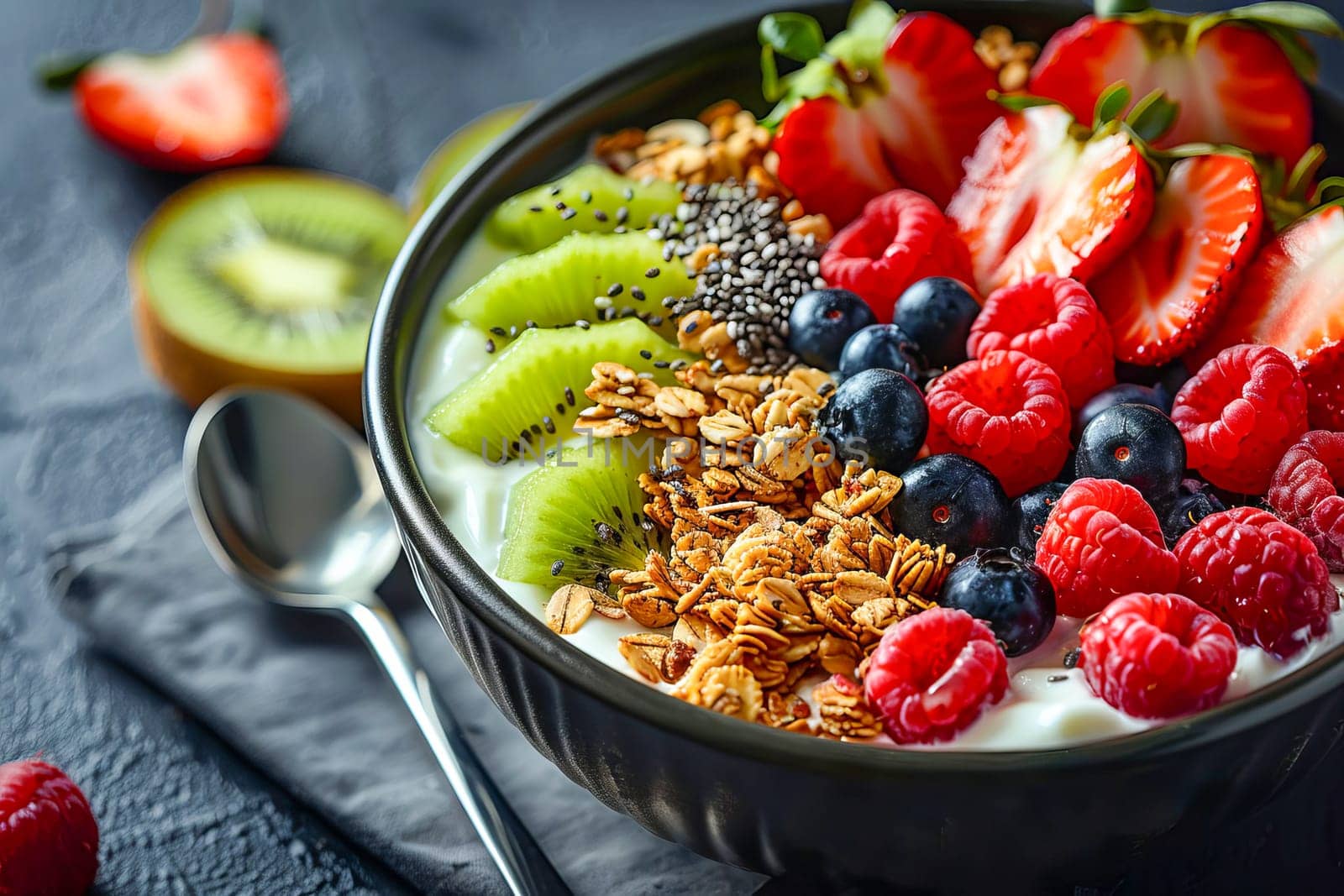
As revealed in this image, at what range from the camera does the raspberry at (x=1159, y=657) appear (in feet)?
3.33

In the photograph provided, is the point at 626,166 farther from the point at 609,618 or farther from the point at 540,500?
the point at 609,618

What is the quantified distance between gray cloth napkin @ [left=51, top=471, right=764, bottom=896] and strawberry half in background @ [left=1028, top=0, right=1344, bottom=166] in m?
0.96

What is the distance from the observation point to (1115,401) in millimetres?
1276

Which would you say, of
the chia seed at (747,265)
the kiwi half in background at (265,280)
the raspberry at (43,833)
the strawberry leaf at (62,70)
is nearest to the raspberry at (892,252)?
the chia seed at (747,265)

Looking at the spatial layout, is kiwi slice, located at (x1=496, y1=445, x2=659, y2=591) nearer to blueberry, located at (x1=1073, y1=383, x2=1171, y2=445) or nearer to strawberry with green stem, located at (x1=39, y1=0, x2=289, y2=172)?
blueberry, located at (x1=1073, y1=383, x2=1171, y2=445)

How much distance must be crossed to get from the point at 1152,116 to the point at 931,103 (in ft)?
0.84

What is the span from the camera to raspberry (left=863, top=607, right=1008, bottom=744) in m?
1.04

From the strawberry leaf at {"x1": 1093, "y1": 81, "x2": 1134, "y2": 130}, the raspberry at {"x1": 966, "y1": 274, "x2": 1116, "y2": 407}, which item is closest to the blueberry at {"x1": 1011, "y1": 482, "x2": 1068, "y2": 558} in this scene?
the raspberry at {"x1": 966, "y1": 274, "x2": 1116, "y2": 407}

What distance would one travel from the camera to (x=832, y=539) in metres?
1.20

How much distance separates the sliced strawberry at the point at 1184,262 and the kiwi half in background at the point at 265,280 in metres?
1.04

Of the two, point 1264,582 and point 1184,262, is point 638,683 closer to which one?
point 1264,582

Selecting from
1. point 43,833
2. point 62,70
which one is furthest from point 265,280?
point 43,833

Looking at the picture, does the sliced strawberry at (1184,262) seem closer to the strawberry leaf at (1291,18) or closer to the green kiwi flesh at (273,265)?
the strawberry leaf at (1291,18)

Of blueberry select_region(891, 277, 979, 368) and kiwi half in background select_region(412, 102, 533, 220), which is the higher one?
blueberry select_region(891, 277, 979, 368)
